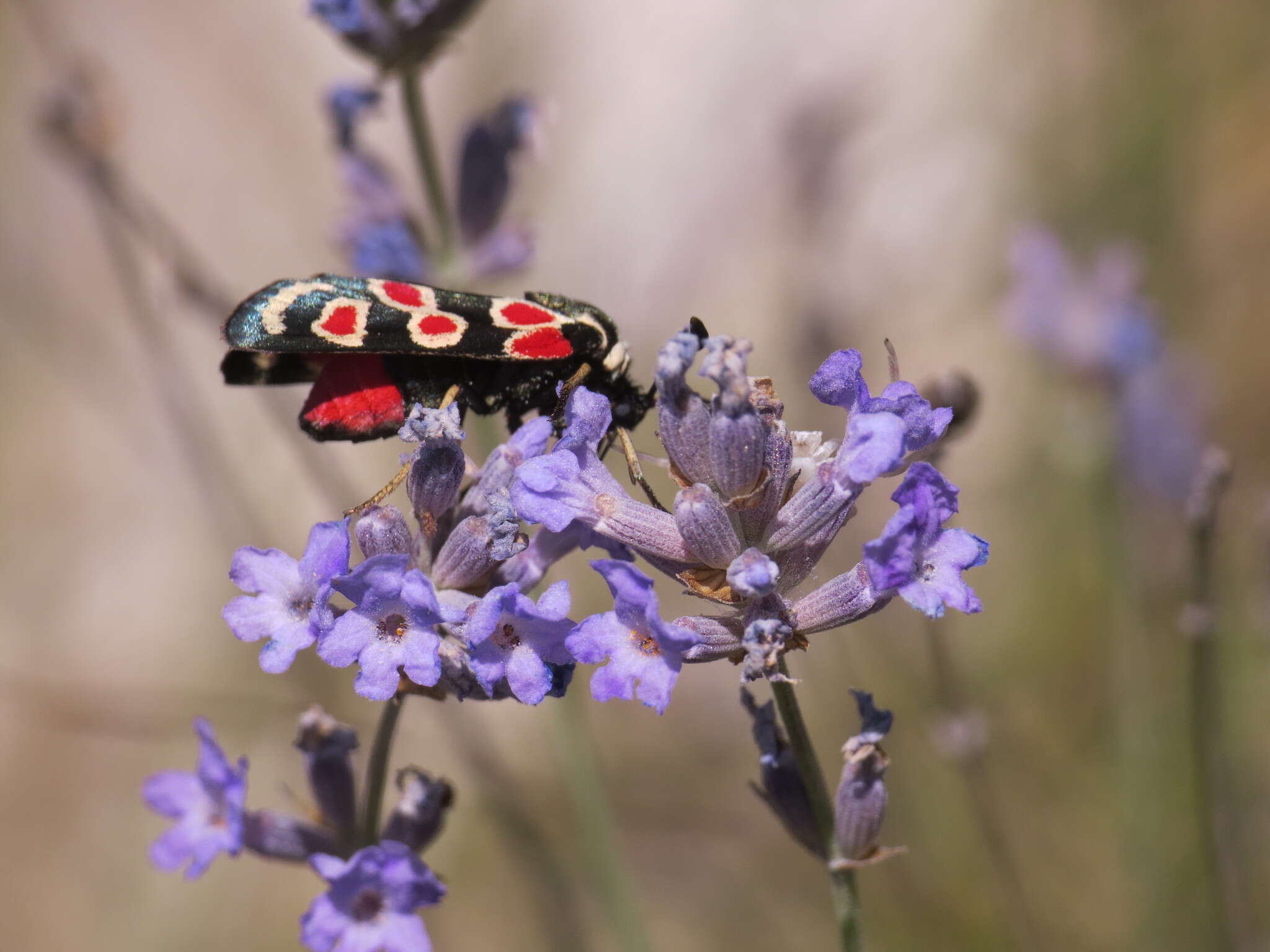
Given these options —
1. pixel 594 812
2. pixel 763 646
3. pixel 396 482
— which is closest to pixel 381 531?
pixel 396 482

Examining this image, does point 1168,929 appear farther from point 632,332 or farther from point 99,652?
point 99,652

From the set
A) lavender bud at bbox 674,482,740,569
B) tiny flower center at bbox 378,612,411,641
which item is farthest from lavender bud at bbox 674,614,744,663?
tiny flower center at bbox 378,612,411,641

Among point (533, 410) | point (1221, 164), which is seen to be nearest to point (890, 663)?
point (533, 410)

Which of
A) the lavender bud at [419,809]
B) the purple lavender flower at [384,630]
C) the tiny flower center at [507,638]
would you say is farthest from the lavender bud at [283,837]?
the tiny flower center at [507,638]

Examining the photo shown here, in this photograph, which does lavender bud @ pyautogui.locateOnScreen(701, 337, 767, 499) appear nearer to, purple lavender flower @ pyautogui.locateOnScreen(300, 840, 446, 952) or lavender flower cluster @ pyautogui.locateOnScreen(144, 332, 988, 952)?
lavender flower cluster @ pyautogui.locateOnScreen(144, 332, 988, 952)

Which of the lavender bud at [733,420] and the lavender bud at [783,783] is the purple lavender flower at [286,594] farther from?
the lavender bud at [783,783]
